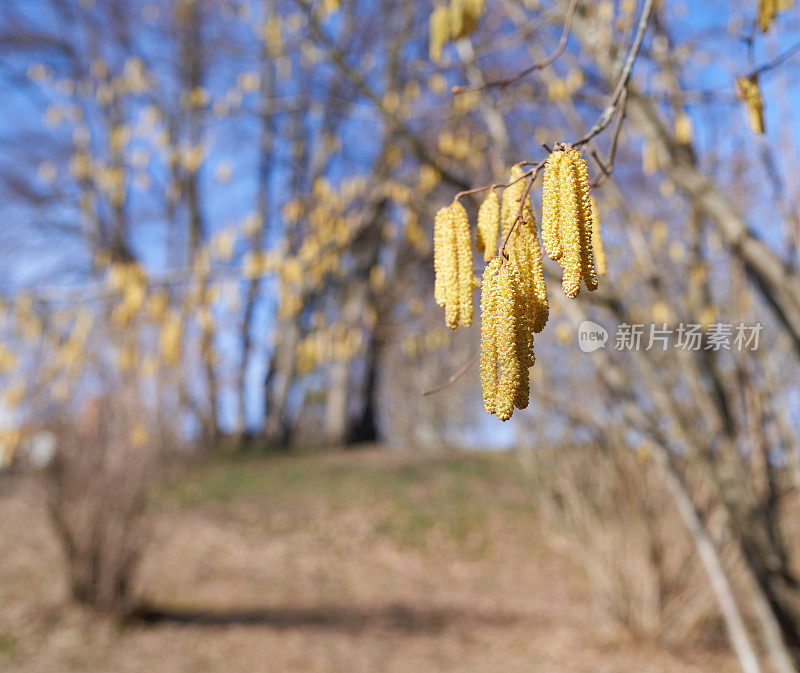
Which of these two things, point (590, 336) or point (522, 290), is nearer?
point (522, 290)

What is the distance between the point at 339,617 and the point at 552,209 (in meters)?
5.54

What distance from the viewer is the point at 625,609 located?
202 inches

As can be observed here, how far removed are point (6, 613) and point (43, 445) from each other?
1287 millimetres

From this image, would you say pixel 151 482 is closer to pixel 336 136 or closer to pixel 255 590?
pixel 255 590

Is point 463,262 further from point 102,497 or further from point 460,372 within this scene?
point 102,497

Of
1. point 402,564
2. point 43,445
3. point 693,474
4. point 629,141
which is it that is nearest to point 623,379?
point 693,474

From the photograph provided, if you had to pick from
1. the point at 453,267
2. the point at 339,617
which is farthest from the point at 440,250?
the point at 339,617

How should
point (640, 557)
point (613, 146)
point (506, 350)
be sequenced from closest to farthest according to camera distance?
1. point (506, 350)
2. point (613, 146)
3. point (640, 557)

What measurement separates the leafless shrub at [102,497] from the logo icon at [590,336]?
12.1 ft

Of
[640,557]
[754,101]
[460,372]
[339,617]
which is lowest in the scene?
[339,617]

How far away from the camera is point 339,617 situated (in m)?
5.85

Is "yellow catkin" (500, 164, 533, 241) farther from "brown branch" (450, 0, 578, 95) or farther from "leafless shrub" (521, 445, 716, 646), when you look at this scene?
"leafless shrub" (521, 445, 716, 646)

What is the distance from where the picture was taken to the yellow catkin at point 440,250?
113 cm

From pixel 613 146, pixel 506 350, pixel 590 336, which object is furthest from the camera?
pixel 590 336
